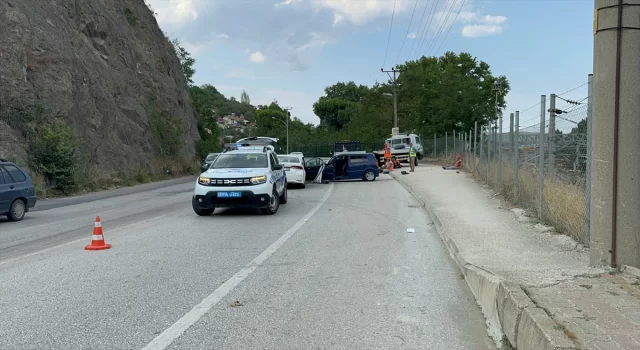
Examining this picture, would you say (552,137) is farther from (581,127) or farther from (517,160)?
(517,160)

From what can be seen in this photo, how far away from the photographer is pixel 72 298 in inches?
235

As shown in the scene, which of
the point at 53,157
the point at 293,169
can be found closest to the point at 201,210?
the point at 293,169

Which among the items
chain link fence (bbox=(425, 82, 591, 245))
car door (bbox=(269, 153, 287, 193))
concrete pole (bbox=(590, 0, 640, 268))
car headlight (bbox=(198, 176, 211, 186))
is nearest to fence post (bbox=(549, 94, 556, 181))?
chain link fence (bbox=(425, 82, 591, 245))

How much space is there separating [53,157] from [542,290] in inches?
867

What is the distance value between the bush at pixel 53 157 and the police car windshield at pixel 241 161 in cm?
1175

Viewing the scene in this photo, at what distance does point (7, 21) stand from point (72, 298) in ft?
77.6

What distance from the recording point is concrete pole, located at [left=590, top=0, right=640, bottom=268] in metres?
5.79

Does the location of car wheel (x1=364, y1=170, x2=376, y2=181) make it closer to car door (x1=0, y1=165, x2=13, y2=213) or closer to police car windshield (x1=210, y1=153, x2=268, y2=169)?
police car windshield (x1=210, y1=153, x2=268, y2=169)

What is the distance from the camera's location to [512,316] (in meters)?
4.61

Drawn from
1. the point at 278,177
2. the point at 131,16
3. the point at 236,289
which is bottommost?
the point at 236,289

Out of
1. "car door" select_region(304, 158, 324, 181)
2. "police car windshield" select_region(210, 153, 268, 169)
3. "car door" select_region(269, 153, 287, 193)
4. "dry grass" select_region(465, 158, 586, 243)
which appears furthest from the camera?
"car door" select_region(304, 158, 324, 181)

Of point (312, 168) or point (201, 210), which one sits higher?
point (312, 168)

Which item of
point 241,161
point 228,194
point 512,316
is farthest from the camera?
point 241,161

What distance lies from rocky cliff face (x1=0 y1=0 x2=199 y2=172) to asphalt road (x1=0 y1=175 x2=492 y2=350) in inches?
588
